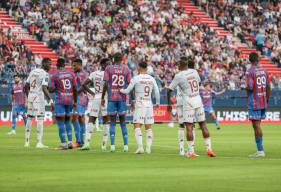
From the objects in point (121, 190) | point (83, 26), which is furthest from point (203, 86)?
point (121, 190)

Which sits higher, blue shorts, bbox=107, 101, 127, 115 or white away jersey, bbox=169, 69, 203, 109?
white away jersey, bbox=169, 69, 203, 109

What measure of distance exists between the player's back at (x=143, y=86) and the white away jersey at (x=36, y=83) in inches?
173

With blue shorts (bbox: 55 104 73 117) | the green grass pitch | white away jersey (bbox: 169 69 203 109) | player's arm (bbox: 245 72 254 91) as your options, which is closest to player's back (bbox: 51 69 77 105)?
blue shorts (bbox: 55 104 73 117)

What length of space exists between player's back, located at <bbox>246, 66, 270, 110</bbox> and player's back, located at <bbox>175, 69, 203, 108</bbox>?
154 centimetres

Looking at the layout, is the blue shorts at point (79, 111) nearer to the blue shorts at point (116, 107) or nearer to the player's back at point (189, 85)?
the blue shorts at point (116, 107)

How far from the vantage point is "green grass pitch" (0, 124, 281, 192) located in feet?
54.0

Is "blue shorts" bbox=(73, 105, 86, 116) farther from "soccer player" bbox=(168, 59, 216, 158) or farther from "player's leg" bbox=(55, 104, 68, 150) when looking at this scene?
"soccer player" bbox=(168, 59, 216, 158)

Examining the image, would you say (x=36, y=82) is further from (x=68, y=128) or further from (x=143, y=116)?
(x=143, y=116)

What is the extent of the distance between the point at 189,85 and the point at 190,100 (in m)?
0.40

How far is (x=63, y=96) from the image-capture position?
2786 cm

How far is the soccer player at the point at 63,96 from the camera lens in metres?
27.8

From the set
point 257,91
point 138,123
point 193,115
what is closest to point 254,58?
point 257,91

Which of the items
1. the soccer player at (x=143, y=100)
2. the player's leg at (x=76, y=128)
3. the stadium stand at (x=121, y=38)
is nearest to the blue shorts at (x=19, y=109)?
the stadium stand at (x=121, y=38)

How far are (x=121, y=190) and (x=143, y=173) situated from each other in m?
3.31
